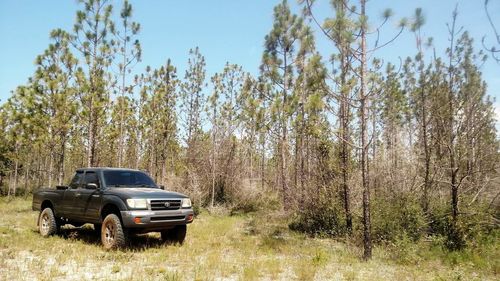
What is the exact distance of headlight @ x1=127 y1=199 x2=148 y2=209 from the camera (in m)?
7.83

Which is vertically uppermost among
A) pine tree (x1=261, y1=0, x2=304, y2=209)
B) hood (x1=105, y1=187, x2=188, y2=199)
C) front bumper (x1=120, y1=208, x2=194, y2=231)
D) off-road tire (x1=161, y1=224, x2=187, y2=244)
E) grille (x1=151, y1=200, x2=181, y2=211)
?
pine tree (x1=261, y1=0, x2=304, y2=209)

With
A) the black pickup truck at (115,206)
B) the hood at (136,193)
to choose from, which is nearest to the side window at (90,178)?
the black pickup truck at (115,206)

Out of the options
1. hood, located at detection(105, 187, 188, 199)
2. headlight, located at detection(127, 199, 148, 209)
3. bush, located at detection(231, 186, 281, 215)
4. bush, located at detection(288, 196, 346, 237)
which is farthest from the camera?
bush, located at detection(231, 186, 281, 215)

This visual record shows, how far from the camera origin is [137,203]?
7879 mm

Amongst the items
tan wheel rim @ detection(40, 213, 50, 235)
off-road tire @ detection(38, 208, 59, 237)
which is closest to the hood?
off-road tire @ detection(38, 208, 59, 237)

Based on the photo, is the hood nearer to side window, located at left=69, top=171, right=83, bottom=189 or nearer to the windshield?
the windshield

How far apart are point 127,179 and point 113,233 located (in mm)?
1681

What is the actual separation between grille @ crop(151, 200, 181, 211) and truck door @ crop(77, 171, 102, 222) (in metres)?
1.59

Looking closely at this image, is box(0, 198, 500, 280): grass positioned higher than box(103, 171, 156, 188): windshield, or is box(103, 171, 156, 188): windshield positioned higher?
box(103, 171, 156, 188): windshield

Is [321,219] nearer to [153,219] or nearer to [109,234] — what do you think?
[153,219]

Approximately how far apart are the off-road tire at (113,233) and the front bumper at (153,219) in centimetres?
25

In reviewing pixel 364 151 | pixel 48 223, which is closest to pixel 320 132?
pixel 364 151

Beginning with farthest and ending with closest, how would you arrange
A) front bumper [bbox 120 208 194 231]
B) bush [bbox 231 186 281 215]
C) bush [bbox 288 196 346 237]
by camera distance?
bush [bbox 231 186 281 215]
bush [bbox 288 196 346 237]
front bumper [bbox 120 208 194 231]

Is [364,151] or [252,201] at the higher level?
[364,151]
